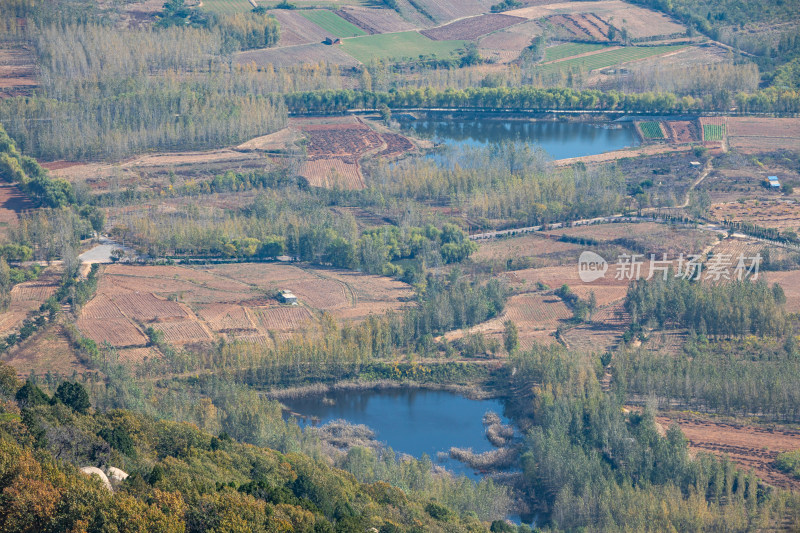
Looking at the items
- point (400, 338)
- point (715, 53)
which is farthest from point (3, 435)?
point (715, 53)

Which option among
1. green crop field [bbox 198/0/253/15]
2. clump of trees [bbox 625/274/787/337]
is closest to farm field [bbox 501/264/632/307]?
clump of trees [bbox 625/274/787/337]

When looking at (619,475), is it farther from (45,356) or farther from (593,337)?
(45,356)

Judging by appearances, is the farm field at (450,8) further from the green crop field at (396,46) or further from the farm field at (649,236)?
the farm field at (649,236)

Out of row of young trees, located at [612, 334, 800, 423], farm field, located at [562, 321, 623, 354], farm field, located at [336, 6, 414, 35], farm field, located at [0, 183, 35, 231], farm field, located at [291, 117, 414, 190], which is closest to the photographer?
row of young trees, located at [612, 334, 800, 423]

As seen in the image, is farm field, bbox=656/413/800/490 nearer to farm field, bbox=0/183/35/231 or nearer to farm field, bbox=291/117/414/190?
farm field, bbox=291/117/414/190

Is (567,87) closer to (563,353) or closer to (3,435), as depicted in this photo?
(563,353)

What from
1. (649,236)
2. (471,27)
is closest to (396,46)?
(471,27)
